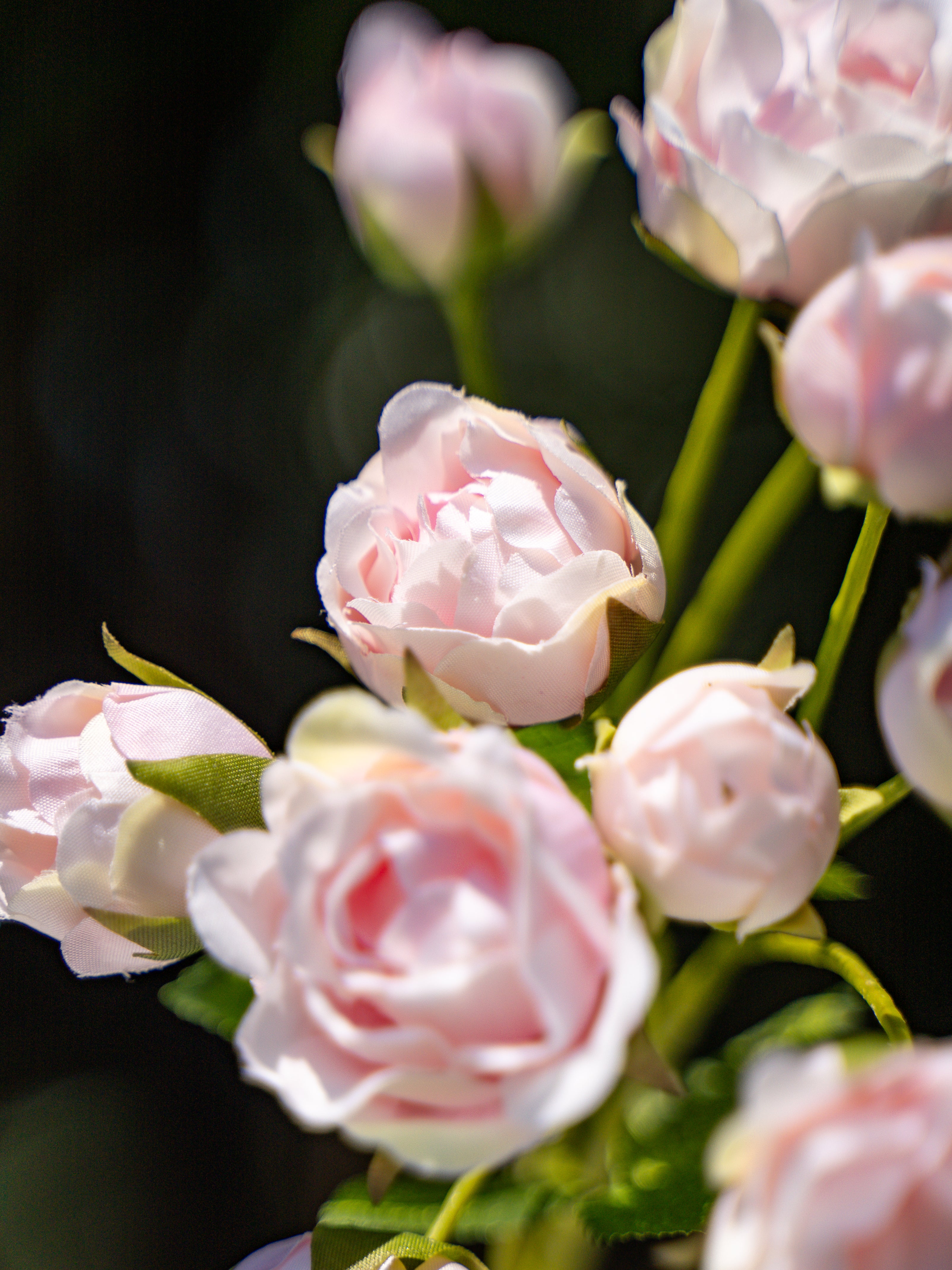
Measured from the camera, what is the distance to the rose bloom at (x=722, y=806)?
0.26 metres

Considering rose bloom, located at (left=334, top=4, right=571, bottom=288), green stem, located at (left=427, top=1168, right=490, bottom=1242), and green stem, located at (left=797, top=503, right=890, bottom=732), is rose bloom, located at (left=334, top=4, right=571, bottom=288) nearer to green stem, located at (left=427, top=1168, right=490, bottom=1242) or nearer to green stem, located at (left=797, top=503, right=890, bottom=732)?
green stem, located at (left=797, top=503, right=890, bottom=732)

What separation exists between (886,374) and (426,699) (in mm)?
140

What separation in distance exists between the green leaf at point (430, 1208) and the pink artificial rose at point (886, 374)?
248mm

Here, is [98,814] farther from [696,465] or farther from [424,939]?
[696,465]

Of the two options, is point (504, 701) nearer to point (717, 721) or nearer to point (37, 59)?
point (717, 721)

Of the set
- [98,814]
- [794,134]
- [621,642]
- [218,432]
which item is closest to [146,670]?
[98,814]

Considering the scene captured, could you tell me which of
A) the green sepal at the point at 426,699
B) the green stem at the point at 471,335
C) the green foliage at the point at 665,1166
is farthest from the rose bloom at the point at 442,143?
the green foliage at the point at 665,1166

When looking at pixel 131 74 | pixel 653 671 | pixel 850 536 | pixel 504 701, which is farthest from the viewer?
pixel 131 74

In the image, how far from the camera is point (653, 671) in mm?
437

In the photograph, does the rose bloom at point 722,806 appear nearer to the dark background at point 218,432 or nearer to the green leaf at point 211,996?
the green leaf at point 211,996

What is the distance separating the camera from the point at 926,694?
0.24m

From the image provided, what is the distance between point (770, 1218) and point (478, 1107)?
0.21 ft

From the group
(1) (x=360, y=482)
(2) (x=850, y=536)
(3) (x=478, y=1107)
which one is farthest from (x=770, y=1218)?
(2) (x=850, y=536)

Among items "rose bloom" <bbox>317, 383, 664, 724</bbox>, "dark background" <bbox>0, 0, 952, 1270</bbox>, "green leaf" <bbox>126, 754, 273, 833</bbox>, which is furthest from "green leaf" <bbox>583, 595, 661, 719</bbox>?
"dark background" <bbox>0, 0, 952, 1270</bbox>
